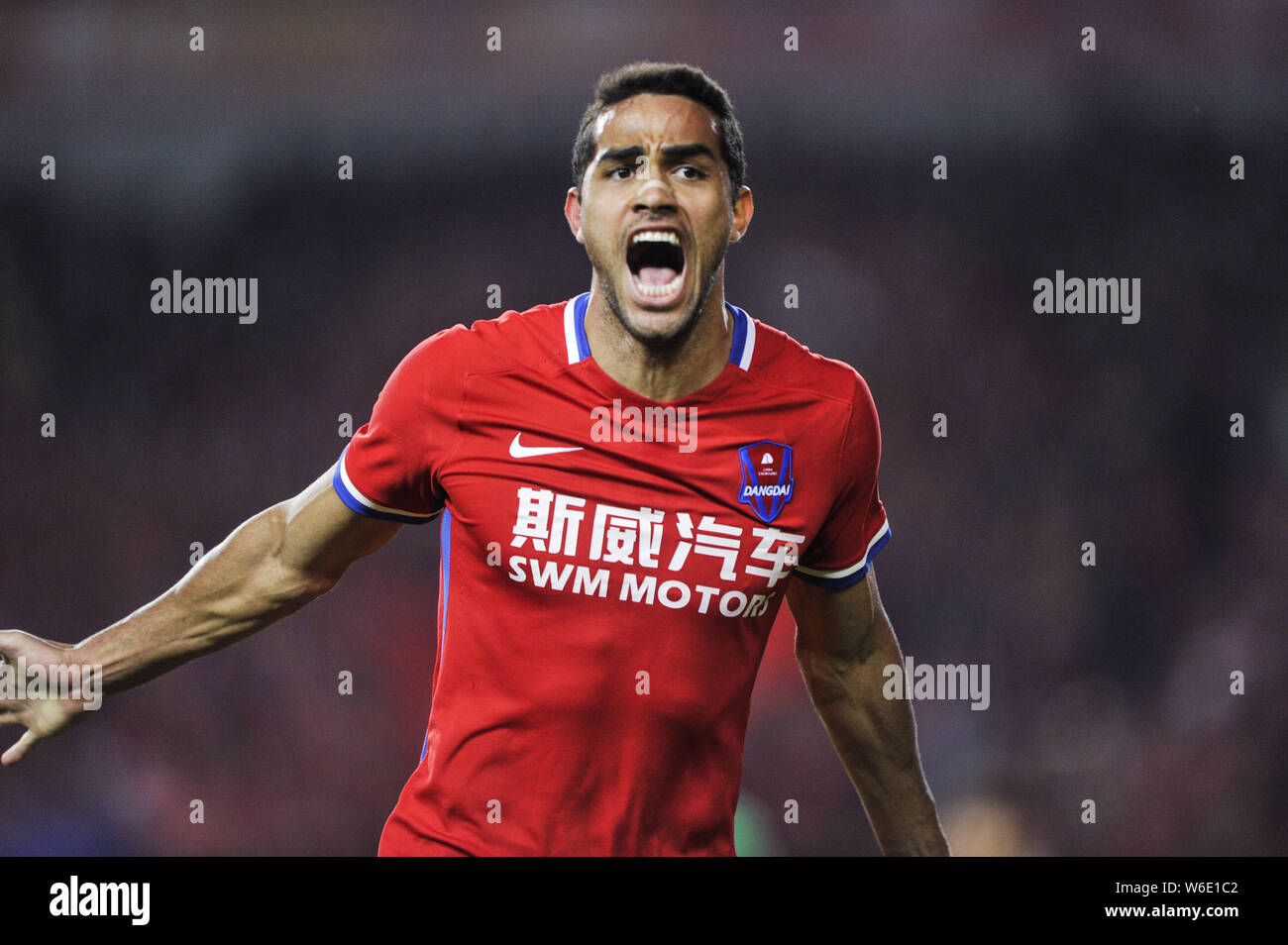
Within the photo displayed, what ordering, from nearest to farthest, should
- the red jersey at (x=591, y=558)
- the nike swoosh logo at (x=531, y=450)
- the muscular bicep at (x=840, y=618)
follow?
the red jersey at (x=591, y=558)
the nike swoosh logo at (x=531, y=450)
the muscular bicep at (x=840, y=618)

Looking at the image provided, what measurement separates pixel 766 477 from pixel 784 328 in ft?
15.7

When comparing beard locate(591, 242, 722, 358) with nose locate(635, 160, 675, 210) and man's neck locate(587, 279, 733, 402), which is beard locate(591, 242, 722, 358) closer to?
man's neck locate(587, 279, 733, 402)

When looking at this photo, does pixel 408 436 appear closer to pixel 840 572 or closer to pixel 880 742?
pixel 840 572

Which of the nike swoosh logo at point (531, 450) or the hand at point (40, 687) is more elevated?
the nike swoosh logo at point (531, 450)

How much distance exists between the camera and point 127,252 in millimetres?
7887

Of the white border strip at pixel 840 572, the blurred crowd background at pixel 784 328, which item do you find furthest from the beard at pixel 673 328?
the blurred crowd background at pixel 784 328

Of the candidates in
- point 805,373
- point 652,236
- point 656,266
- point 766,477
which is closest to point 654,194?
point 652,236

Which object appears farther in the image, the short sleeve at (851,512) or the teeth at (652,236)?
the short sleeve at (851,512)

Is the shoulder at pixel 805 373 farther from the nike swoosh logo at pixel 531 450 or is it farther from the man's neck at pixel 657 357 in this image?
the nike swoosh logo at pixel 531 450

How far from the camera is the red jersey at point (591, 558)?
3135mm

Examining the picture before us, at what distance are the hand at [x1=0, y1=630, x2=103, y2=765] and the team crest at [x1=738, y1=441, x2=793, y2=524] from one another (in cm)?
161

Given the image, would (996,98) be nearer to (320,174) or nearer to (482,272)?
(482,272)

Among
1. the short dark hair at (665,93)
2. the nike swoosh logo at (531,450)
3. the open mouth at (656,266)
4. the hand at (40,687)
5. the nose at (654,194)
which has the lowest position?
the hand at (40,687)
